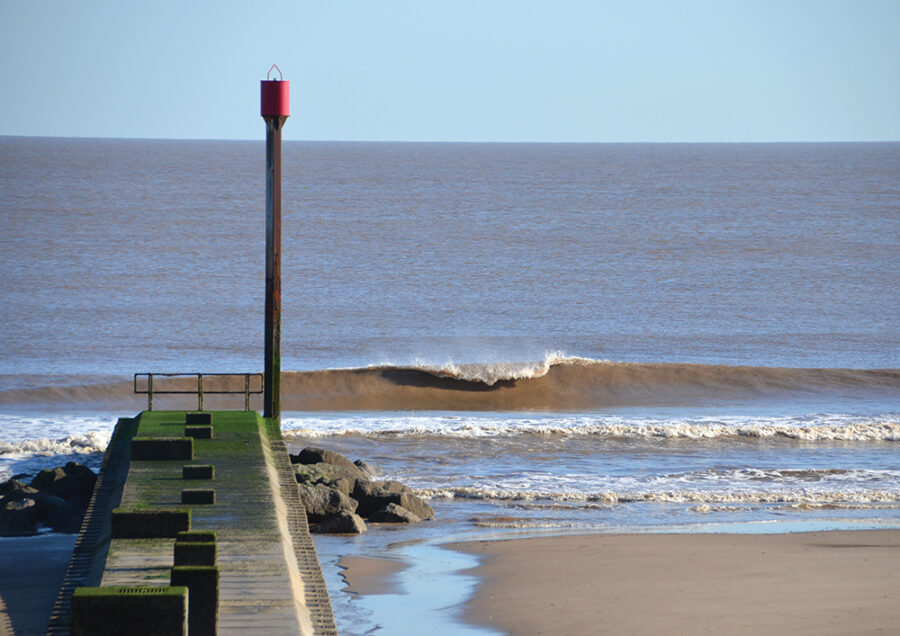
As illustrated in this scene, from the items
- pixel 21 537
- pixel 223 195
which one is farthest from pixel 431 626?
pixel 223 195

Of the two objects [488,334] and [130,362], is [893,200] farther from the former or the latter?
[130,362]

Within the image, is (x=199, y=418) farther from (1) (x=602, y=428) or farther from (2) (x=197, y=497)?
(1) (x=602, y=428)

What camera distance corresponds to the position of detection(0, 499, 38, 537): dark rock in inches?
586

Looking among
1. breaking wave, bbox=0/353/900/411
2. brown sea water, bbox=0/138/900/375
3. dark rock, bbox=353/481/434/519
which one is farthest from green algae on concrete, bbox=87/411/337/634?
brown sea water, bbox=0/138/900/375

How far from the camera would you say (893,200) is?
95000mm

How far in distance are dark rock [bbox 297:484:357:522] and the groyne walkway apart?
2.42ft

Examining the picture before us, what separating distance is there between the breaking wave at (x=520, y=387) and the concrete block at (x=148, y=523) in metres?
16.3

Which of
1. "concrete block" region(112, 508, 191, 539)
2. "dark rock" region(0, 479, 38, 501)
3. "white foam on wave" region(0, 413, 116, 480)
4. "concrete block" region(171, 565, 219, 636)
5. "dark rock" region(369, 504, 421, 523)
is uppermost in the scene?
"concrete block" region(171, 565, 219, 636)

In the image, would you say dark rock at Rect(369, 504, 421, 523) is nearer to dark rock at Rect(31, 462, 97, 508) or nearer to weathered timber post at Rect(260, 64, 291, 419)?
weathered timber post at Rect(260, 64, 291, 419)

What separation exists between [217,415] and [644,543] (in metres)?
6.14

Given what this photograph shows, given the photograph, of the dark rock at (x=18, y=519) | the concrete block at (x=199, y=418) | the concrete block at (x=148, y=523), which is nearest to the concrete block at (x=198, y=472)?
→ the concrete block at (x=148, y=523)

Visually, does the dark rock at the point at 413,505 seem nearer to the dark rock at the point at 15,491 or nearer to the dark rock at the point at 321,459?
the dark rock at the point at 321,459

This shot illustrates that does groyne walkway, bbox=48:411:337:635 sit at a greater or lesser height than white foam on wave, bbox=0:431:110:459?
greater

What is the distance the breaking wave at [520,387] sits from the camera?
92.7ft
